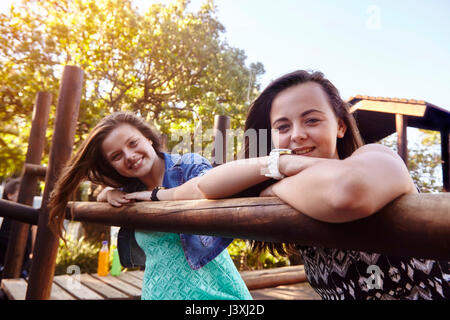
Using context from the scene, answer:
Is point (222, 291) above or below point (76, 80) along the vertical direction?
below

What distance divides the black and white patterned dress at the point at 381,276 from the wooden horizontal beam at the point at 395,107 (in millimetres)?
4669

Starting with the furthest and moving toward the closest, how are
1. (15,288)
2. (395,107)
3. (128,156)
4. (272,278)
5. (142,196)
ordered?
(395,107)
(272,278)
(15,288)
(128,156)
(142,196)

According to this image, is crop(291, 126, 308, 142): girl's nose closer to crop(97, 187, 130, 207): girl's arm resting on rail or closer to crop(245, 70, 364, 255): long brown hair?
crop(245, 70, 364, 255): long brown hair

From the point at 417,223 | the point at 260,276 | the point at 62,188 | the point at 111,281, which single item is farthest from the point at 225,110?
the point at 417,223

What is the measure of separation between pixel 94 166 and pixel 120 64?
6891 mm

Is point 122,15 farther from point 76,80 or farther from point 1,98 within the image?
point 76,80

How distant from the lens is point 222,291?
1438 mm

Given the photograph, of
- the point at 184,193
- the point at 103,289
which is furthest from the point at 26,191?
the point at 184,193

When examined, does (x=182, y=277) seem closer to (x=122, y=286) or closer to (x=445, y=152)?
(x=122, y=286)

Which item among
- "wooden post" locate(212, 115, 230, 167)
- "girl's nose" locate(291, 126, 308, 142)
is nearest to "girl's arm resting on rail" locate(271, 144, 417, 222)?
"girl's nose" locate(291, 126, 308, 142)

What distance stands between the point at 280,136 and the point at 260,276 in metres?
3.27

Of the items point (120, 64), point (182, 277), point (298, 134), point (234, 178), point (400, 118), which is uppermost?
point (120, 64)

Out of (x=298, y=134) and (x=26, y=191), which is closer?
(x=298, y=134)

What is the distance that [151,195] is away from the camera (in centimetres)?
130
